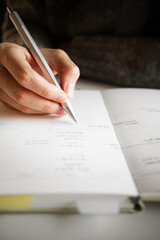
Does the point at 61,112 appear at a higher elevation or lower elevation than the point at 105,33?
lower

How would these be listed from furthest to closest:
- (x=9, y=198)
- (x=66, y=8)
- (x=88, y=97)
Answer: (x=66, y=8) < (x=88, y=97) < (x=9, y=198)

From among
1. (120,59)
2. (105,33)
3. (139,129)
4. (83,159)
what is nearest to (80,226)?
(83,159)

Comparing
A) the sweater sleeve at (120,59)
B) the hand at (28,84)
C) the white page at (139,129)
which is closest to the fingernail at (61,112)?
the hand at (28,84)

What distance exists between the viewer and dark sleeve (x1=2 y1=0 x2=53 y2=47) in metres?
0.62

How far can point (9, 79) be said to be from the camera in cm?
39

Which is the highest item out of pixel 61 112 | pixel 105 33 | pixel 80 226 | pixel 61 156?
pixel 105 33

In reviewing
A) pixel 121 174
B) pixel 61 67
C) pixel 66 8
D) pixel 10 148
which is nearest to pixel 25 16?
pixel 66 8

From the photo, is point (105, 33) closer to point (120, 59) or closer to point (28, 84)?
point (120, 59)

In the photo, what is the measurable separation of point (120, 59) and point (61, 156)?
1.31ft

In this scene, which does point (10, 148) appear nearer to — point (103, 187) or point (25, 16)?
point (103, 187)

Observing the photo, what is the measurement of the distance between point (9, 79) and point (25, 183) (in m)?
0.23

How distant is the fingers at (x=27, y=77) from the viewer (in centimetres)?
36

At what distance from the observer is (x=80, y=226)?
9.9 inches

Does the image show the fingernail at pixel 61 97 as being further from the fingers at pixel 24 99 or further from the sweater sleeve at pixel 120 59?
the sweater sleeve at pixel 120 59
